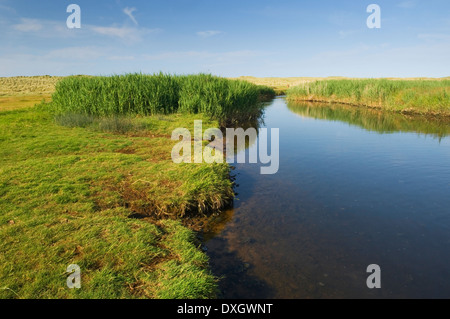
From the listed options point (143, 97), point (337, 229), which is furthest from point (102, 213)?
point (143, 97)

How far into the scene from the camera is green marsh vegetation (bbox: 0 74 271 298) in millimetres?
3596

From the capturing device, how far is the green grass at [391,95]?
70.0ft

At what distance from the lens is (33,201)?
5539mm

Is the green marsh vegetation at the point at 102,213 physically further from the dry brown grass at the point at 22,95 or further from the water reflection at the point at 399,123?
the water reflection at the point at 399,123

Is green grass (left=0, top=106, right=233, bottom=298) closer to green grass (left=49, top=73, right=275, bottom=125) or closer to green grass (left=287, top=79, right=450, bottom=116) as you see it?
green grass (left=49, top=73, right=275, bottom=125)

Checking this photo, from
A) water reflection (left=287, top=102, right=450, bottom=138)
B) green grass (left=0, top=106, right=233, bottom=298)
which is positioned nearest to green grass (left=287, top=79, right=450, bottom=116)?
water reflection (left=287, top=102, right=450, bottom=138)

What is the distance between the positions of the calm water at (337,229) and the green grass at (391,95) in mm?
12889

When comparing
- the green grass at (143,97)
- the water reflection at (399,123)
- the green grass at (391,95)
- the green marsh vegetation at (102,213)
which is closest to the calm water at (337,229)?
the green marsh vegetation at (102,213)

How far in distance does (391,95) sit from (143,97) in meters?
21.6
